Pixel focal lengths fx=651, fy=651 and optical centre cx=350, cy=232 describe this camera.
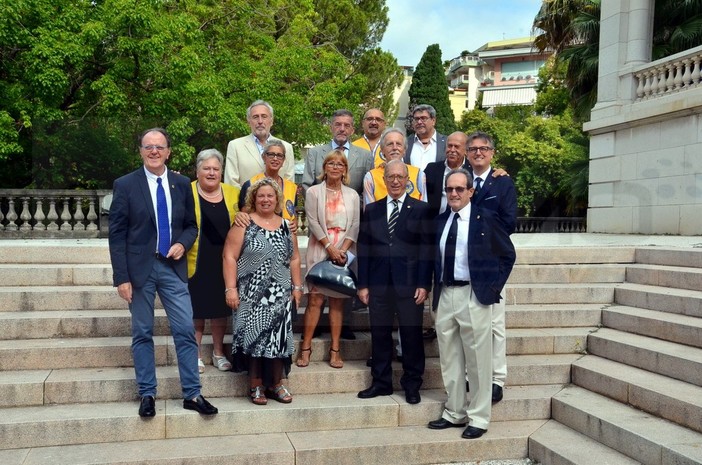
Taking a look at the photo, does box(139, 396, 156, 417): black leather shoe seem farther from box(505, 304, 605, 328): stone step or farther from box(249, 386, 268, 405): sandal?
box(505, 304, 605, 328): stone step

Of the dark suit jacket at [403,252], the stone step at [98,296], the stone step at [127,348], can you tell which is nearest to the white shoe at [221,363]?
the stone step at [127,348]

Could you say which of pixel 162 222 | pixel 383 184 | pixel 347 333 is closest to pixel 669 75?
pixel 383 184

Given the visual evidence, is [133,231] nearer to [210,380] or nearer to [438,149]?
[210,380]

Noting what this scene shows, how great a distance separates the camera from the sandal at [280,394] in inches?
210

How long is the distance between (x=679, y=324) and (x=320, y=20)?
87.7ft

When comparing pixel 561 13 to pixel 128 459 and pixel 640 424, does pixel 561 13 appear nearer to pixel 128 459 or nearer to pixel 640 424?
pixel 640 424

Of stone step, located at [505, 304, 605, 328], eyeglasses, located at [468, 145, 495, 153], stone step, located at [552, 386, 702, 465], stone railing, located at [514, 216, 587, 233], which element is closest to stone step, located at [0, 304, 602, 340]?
stone step, located at [505, 304, 605, 328]

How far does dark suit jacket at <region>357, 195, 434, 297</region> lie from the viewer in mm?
5367

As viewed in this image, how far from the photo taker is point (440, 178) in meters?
5.77

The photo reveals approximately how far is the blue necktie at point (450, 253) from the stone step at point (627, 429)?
5.07 ft

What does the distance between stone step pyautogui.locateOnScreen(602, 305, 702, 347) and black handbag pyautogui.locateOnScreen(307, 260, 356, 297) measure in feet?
9.28

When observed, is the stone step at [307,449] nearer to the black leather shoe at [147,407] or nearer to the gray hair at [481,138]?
the black leather shoe at [147,407]

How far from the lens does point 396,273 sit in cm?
539

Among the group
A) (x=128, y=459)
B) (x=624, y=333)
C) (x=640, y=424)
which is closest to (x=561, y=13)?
(x=624, y=333)
